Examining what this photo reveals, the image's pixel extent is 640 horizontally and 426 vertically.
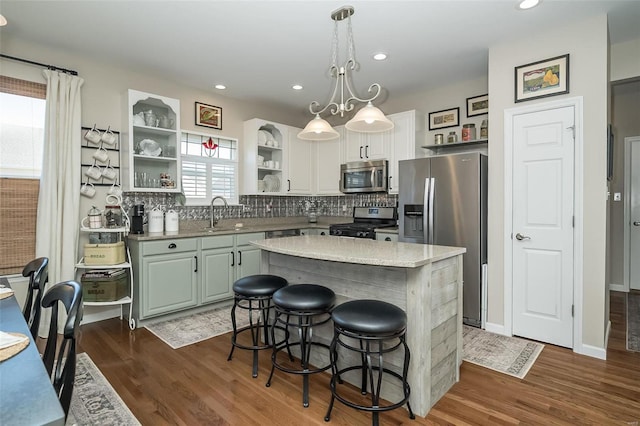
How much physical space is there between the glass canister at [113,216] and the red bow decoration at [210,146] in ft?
4.54

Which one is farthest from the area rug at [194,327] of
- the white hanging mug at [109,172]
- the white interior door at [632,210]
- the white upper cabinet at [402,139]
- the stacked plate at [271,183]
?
the white interior door at [632,210]

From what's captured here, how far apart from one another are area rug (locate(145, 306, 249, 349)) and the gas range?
1.66m

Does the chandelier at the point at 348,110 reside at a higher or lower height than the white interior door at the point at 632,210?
higher

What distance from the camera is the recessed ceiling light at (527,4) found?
2.49m

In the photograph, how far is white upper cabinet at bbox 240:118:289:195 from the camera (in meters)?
4.81

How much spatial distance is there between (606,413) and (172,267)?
146 inches

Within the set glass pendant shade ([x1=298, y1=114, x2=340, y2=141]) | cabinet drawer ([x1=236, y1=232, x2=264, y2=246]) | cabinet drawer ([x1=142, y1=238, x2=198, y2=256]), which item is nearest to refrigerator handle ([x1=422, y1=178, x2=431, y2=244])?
glass pendant shade ([x1=298, y1=114, x2=340, y2=141])

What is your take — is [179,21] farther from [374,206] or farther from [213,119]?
[374,206]

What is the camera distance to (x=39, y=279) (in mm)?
1835

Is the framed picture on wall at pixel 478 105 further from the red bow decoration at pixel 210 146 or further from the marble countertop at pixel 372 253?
the red bow decoration at pixel 210 146

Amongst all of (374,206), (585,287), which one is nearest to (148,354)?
(374,206)

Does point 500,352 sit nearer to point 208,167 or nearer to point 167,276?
point 167,276

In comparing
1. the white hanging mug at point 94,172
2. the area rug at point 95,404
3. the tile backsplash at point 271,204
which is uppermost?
the white hanging mug at point 94,172

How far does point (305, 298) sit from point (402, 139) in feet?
9.90
